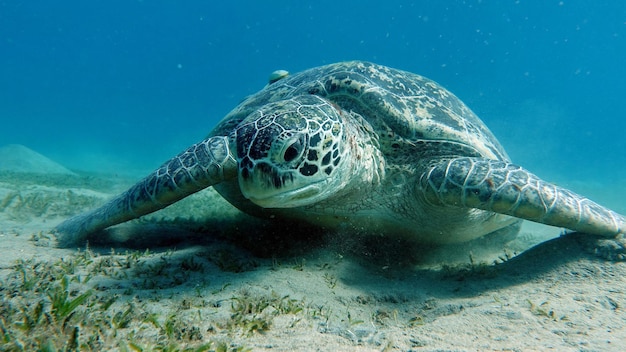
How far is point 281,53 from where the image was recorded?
104 metres

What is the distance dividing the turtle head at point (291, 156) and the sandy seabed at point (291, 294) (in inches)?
28.3

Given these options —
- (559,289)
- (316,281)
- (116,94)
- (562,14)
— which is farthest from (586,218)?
(116,94)

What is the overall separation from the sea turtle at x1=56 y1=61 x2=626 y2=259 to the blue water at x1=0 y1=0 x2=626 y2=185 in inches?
2472

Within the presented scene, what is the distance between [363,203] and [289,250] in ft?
3.04

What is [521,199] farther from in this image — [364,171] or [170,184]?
[170,184]

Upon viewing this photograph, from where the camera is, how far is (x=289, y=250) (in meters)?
3.45

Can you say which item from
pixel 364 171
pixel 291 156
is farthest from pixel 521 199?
pixel 291 156

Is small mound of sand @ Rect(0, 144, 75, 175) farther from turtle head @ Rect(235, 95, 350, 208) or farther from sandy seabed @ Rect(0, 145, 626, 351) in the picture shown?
turtle head @ Rect(235, 95, 350, 208)

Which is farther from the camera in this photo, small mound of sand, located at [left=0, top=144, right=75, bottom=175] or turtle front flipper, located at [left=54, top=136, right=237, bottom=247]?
small mound of sand, located at [left=0, top=144, right=75, bottom=175]

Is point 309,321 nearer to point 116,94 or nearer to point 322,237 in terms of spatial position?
point 322,237

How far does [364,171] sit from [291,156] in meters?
1.04

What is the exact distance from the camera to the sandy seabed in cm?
160

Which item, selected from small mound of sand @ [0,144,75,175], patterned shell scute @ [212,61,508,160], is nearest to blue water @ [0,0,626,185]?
small mound of sand @ [0,144,75,175]

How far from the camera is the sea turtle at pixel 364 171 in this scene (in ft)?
8.08
